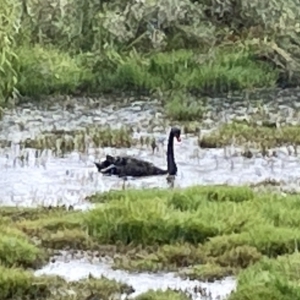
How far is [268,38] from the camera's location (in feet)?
89.0

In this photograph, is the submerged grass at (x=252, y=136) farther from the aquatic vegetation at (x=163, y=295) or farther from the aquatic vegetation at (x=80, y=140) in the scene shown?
the aquatic vegetation at (x=163, y=295)

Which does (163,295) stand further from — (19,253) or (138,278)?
(19,253)

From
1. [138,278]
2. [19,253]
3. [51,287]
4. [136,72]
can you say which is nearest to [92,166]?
[19,253]

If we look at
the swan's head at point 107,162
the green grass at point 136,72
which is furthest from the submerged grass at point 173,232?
the green grass at point 136,72

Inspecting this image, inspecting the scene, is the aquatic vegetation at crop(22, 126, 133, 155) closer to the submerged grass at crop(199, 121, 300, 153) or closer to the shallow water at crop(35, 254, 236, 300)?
the submerged grass at crop(199, 121, 300, 153)

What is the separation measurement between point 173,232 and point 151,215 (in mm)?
333

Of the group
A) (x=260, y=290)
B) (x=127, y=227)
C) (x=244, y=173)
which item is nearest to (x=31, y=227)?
(x=127, y=227)

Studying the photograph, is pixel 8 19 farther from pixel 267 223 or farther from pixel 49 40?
pixel 49 40

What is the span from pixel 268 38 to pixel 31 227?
15.1m

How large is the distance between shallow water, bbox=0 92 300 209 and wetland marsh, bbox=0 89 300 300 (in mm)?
22

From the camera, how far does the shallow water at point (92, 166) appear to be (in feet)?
50.4

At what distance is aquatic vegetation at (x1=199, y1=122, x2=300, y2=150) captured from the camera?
62.8ft

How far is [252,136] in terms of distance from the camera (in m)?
19.8

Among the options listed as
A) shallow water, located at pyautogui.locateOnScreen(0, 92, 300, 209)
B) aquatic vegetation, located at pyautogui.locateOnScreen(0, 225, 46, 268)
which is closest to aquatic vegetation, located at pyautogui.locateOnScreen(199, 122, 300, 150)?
shallow water, located at pyautogui.locateOnScreen(0, 92, 300, 209)
